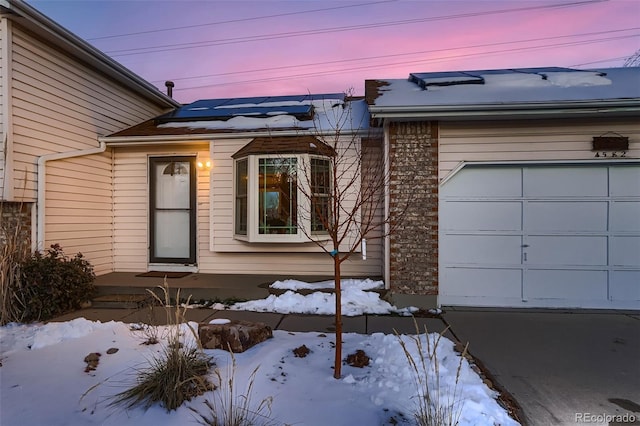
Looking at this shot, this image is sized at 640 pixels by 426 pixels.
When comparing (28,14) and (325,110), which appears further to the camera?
(325,110)

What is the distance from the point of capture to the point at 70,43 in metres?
5.88

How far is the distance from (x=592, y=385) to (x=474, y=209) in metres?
3.06

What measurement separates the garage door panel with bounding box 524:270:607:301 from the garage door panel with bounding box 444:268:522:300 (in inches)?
7.5

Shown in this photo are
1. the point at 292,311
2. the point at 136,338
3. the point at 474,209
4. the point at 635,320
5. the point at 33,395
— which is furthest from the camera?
the point at 474,209

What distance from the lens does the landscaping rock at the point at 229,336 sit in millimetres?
3434

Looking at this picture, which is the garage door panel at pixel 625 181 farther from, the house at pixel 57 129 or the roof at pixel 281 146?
the house at pixel 57 129

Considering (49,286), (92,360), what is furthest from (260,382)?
(49,286)

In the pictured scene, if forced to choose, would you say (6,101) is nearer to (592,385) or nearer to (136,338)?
(136,338)

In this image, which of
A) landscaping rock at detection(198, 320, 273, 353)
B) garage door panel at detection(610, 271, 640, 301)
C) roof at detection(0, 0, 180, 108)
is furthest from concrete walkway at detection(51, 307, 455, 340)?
roof at detection(0, 0, 180, 108)

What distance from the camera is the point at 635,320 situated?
4.87m

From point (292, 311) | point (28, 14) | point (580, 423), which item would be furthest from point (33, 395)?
point (28, 14)

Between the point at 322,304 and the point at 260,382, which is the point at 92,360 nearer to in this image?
the point at 260,382

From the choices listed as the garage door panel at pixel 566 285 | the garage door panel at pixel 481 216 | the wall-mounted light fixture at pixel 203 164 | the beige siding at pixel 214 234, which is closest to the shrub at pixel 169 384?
the beige siding at pixel 214 234

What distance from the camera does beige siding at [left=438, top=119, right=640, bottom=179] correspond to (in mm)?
5305
